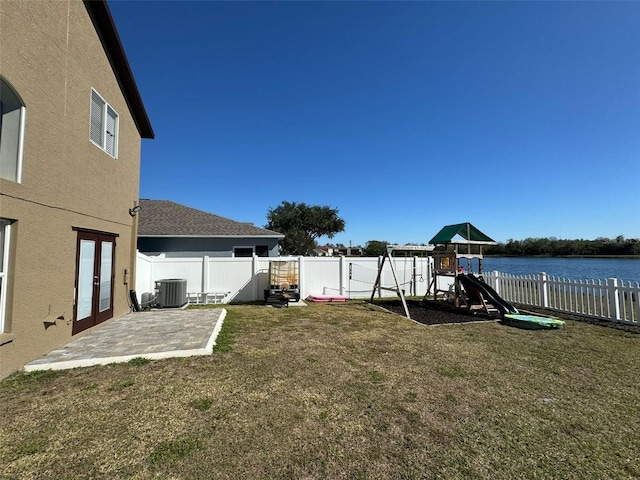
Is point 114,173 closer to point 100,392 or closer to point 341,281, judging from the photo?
point 100,392

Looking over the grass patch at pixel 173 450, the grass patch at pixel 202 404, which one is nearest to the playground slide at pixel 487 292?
the grass patch at pixel 202 404

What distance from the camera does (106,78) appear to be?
6.98m

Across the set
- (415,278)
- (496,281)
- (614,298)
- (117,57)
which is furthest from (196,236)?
(614,298)

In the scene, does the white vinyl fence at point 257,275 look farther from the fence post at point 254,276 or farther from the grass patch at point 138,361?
the grass patch at point 138,361

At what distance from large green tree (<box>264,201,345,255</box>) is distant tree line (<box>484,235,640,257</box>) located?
70.9ft

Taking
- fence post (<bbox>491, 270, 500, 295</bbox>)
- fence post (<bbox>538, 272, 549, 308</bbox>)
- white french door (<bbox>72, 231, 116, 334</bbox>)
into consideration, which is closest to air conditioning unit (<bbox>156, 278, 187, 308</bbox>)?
white french door (<bbox>72, 231, 116, 334</bbox>)

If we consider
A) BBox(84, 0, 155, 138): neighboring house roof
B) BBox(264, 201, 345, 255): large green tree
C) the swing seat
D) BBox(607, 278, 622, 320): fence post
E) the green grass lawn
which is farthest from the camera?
BBox(264, 201, 345, 255): large green tree

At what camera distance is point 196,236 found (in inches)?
558

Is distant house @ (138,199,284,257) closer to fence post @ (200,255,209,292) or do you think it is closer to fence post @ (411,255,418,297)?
fence post @ (200,255,209,292)

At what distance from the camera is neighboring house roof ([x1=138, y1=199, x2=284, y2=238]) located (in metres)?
14.1

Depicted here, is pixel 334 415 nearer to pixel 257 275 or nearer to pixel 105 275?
pixel 105 275

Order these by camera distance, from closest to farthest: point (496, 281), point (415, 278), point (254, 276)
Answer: point (496, 281)
point (254, 276)
point (415, 278)

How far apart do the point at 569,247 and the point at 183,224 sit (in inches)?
1903

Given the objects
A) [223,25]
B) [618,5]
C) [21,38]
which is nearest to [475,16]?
[618,5]
